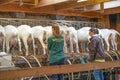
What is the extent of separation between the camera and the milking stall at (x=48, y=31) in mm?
6629

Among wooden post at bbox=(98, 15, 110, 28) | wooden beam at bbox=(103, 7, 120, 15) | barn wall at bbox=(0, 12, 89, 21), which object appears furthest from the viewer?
wooden post at bbox=(98, 15, 110, 28)

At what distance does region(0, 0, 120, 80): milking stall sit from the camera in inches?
261

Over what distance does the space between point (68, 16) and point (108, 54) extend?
6.17 ft

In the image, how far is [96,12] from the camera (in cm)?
957

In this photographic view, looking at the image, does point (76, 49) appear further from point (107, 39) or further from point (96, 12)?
point (96, 12)

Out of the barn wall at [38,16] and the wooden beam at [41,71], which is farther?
the barn wall at [38,16]

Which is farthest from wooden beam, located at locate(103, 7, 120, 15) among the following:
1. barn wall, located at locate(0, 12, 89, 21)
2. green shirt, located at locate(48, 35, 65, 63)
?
green shirt, located at locate(48, 35, 65, 63)

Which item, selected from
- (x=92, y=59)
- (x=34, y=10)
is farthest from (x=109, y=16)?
(x=92, y=59)

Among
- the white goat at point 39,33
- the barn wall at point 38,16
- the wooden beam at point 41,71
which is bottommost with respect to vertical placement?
the wooden beam at point 41,71

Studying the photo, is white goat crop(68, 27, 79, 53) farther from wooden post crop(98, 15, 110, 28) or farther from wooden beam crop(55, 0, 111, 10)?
wooden post crop(98, 15, 110, 28)

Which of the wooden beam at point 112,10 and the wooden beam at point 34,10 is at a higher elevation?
the wooden beam at point 34,10

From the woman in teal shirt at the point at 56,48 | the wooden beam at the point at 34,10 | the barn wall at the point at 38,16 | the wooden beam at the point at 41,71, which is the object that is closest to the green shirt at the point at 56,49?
the woman in teal shirt at the point at 56,48

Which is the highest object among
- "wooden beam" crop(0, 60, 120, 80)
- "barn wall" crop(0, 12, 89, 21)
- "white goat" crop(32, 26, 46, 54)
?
"barn wall" crop(0, 12, 89, 21)

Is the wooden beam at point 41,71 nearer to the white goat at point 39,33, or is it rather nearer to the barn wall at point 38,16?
the white goat at point 39,33
